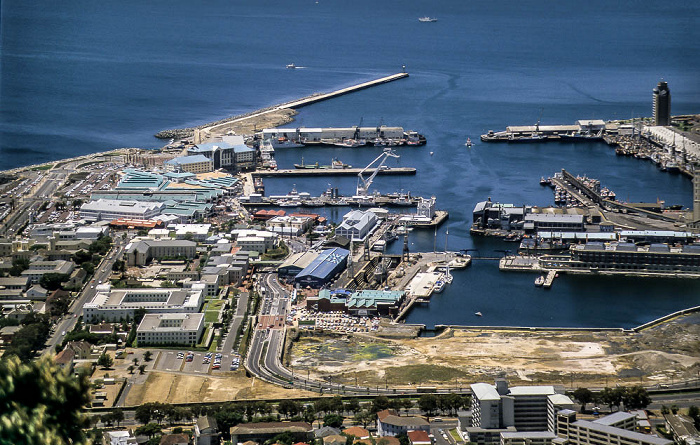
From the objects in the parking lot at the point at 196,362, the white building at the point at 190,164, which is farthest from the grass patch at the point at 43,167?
the parking lot at the point at 196,362

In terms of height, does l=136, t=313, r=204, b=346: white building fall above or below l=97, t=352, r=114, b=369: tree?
above

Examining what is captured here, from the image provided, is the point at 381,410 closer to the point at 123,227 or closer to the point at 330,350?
the point at 330,350

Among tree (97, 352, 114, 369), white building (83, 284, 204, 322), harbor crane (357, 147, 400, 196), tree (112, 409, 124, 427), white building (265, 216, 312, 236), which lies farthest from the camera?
harbor crane (357, 147, 400, 196)

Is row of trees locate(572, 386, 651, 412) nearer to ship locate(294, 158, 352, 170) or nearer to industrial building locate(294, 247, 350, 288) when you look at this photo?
industrial building locate(294, 247, 350, 288)

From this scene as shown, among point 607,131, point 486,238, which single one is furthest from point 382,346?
point 607,131

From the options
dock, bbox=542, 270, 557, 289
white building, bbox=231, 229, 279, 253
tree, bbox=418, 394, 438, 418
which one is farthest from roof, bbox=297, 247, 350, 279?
tree, bbox=418, 394, 438, 418

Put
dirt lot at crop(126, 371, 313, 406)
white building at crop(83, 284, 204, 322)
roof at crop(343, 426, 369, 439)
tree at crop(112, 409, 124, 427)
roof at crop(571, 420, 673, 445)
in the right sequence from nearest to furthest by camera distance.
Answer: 1. roof at crop(571, 420, 673, 445)
2. roof at crop(343, 426, 369, 439)
3. tree at crop(112, 409, 124, 427)
4. dirt lot at crop(126, 371, 313, 406)
5. white building at crop(83, 284, 204, 322)
